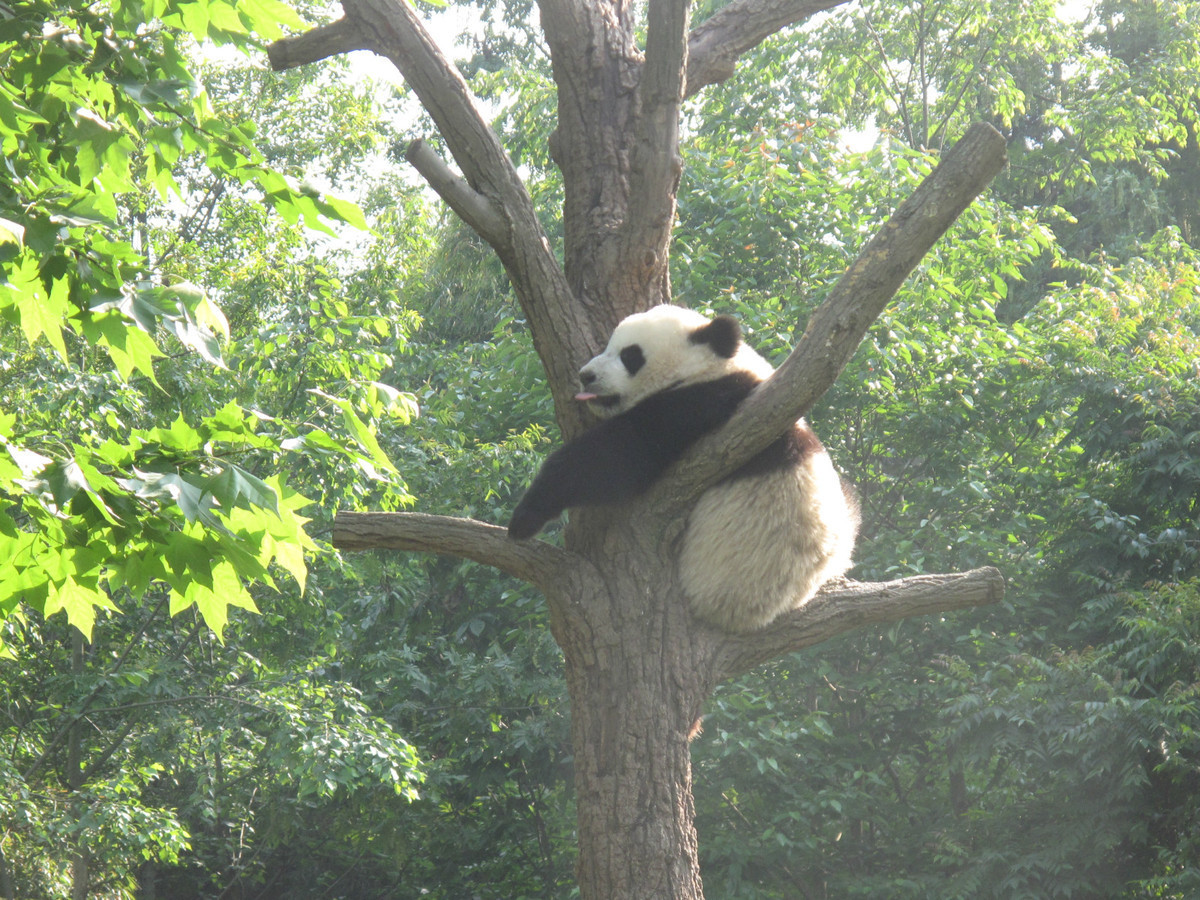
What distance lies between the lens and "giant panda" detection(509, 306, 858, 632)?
10.5 ft

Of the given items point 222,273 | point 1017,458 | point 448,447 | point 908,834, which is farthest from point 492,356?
point 908,834

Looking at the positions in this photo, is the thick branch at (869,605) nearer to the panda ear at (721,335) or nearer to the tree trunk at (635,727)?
the tree trunk at (635,727)

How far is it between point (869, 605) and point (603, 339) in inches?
50.2

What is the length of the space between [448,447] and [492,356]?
988 mm

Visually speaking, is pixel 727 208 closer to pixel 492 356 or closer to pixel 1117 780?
pixel 492 356

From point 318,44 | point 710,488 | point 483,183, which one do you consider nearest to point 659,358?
point 710,488

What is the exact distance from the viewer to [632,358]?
3527 millimetres

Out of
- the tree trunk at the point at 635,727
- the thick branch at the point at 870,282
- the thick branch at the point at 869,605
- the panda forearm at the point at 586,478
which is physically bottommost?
the tree trunk at the point at 635,727

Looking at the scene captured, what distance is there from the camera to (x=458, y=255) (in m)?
12.5

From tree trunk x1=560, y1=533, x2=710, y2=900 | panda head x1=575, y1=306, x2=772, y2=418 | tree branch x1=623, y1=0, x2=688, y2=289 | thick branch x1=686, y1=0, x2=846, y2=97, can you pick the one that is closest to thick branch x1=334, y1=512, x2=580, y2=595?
tree trunk x1=560, y1=533, x2=710, y2=900

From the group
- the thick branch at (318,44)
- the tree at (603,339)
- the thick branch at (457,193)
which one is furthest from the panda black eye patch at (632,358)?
the thick branch at (318,44)

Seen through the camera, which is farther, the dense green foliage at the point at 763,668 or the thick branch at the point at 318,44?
the dense green foliage at the point at 763,668

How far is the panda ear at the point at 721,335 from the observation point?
379 cm

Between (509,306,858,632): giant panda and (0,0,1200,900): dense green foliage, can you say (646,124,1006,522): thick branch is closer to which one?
(509,306,858,632): giant panda
